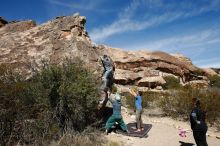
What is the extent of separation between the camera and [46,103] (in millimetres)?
10719

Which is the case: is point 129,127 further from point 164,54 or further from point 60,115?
point 164,54

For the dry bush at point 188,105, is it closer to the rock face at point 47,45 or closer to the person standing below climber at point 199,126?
the rock face at point 47,45

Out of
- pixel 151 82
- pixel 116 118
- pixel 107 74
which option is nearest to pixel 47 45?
pixel 107 74

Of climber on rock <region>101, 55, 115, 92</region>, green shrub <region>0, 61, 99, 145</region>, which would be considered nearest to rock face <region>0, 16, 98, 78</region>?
climber on rock <region>101, 55, 115, 92</region>

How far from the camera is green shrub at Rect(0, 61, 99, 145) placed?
31.7 ft

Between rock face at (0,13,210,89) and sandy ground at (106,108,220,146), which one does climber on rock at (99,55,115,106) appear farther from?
sandy ground at (106,108,220,146)

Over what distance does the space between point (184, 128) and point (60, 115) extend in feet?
18.2

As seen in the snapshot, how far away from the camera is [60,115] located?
10555mm

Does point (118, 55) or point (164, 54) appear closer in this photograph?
point (118, 55)

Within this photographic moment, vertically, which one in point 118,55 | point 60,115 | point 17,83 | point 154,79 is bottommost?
point 60,115

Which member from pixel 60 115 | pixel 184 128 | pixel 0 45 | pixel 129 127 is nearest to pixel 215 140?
pixel 184 128

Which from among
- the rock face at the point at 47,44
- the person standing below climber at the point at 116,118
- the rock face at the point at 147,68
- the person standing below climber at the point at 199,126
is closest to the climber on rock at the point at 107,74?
the rock face at the point at 47,44

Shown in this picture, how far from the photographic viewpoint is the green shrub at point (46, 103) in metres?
9.67

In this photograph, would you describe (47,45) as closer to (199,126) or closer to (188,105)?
(199,126)
